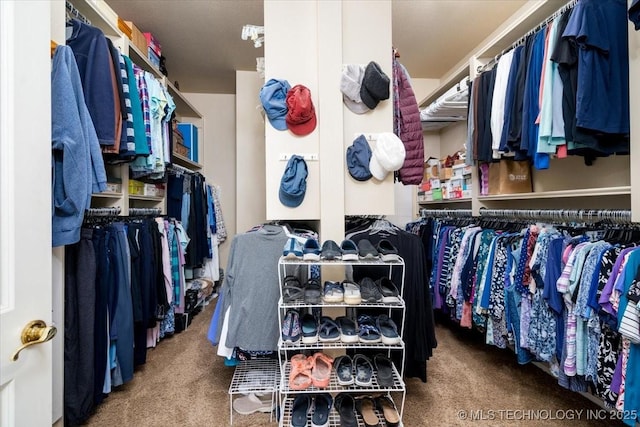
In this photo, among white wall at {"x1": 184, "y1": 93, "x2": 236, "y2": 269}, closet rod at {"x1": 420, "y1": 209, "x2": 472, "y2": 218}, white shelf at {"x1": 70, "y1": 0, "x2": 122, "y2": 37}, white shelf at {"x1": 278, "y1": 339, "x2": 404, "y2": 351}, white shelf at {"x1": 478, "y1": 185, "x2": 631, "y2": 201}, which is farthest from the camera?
white wall at {"x1": 184, "y1": 93, "x2": 236, "y2": 269}

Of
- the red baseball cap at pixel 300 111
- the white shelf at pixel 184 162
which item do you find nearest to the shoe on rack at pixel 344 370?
the red baseball cap at pixel 300 111

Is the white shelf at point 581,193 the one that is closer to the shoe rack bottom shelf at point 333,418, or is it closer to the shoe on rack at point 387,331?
the shoe on rack at point 387,331

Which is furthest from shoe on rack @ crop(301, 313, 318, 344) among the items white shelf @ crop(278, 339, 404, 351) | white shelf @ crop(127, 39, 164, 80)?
white shelf @ crop(127, 39, 164, 80)

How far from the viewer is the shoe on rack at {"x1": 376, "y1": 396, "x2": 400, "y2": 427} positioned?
135 cm

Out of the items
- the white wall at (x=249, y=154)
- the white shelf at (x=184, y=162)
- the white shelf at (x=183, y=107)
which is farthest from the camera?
the white wall at (x=249, y=154)

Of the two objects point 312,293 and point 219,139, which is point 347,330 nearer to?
point 312,293

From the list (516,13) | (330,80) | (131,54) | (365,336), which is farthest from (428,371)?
(131,54)

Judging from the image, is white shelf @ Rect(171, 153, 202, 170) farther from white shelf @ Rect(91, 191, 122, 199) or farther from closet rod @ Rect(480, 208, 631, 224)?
closet rod @ Rect(480, 208, 631, 224)

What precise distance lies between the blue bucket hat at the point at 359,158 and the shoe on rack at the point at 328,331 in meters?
0.80

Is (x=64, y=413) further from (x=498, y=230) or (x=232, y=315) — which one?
(x=498, y=230)

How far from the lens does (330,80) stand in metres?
1.69

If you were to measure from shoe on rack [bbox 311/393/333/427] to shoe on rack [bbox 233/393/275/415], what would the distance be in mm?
353

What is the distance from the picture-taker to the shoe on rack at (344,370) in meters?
1.33

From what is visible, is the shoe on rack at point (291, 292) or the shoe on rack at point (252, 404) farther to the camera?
the shoe on rack at point (252, 404)
